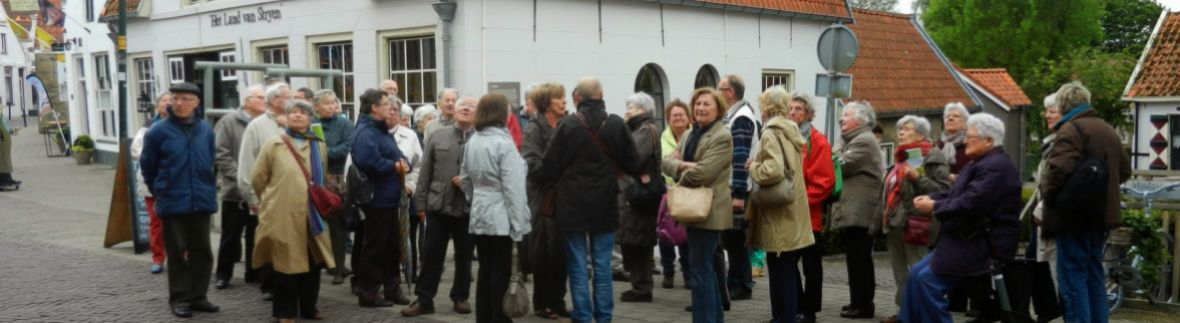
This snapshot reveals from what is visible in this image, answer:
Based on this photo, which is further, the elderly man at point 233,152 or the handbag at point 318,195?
the elderly man at point 233,152

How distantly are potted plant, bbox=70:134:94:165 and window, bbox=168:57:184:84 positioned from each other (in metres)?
6.68

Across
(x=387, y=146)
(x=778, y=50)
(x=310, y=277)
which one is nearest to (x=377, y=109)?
(x=387, y=146)

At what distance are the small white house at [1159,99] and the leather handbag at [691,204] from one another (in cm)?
2591

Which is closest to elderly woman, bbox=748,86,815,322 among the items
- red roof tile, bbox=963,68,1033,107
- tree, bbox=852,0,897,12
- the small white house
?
red roof tile, bbox=963,68,1033,107

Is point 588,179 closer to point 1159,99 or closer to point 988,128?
point 988,128

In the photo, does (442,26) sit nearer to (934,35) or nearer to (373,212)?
(373,212)

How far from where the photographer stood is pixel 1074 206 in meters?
6.50

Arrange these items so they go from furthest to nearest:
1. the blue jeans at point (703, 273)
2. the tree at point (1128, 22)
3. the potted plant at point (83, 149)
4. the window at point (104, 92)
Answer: the tree at point (1128, 22) < the potted plant at point (83, 149) < the window at point (104, 92) < the blue jeans at point (703, 273)

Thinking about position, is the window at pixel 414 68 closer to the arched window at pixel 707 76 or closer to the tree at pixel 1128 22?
the arched window at pixel 707 76

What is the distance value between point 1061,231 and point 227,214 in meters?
6.06

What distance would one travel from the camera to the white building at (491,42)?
45.2ft

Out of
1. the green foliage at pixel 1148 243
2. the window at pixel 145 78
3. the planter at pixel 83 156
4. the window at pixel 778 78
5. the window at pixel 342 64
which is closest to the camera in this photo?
the green foliage at pixel 1148 243

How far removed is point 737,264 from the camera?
839 cm

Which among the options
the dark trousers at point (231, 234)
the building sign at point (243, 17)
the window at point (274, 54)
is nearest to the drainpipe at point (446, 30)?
the building sign at point (243, 17)
